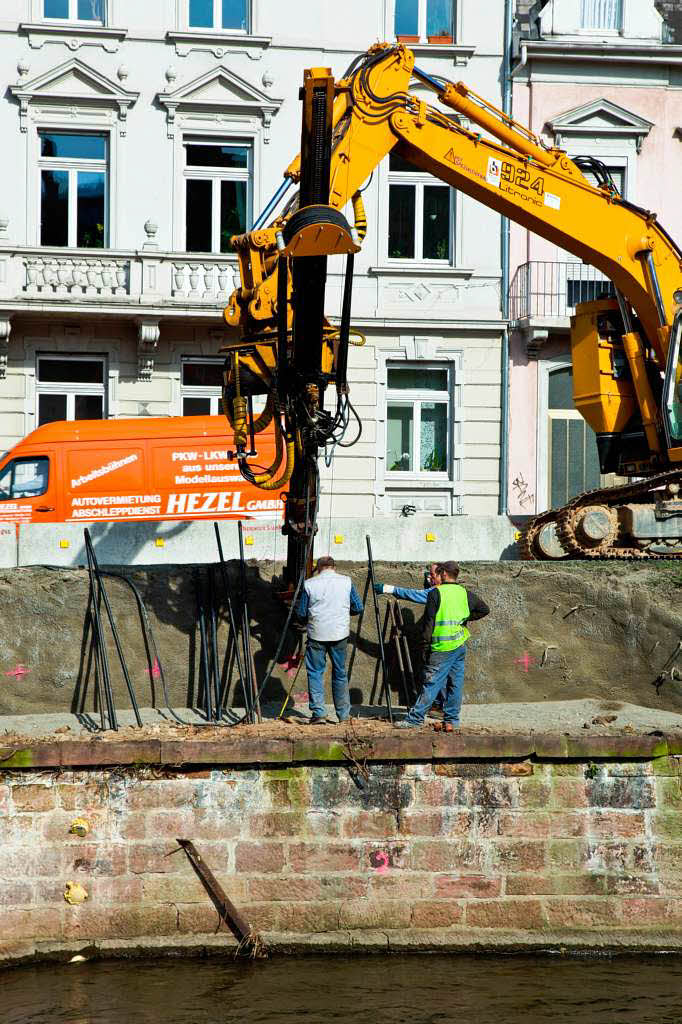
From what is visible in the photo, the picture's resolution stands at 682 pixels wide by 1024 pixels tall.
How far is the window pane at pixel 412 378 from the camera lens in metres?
21.9

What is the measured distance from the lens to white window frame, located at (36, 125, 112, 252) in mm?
21281

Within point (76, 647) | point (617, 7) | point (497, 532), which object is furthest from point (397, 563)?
point (617, 7)

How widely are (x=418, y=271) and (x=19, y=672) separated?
1081cm

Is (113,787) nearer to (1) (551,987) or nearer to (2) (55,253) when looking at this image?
(1) (551,987)

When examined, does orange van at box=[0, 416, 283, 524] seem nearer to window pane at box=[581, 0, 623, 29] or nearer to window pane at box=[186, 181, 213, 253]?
window pane at box=[186, 181, 213, 253]

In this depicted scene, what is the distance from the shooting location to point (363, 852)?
1120cm

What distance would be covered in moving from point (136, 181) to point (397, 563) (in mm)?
9866

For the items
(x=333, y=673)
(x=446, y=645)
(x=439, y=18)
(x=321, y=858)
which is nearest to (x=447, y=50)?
(x=439, y=18)

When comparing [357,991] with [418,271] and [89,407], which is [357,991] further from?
[418,271]

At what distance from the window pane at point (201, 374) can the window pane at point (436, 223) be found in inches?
149

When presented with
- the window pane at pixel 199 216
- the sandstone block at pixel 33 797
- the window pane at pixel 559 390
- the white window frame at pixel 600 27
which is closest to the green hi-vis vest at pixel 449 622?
the sandstone block at pixel 33 797

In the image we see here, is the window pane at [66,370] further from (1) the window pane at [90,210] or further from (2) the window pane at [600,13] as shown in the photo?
(2) the window pane at [600,13]

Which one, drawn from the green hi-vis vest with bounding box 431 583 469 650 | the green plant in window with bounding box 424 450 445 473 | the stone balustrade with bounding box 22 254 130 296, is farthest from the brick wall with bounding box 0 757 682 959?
the stone balustrade with bounding box 22 254 130 296

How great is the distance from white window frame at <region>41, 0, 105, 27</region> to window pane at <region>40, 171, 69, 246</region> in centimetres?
225
